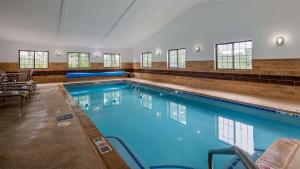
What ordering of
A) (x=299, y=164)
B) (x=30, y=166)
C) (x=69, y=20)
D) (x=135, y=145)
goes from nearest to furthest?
(x=30, y=166) → (x=299, y=164) → (x=135, y=145) → (x=69, y=20)

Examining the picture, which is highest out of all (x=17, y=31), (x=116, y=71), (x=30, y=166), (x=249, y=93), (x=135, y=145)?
(x=17, y=31)

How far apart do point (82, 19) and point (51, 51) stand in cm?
440

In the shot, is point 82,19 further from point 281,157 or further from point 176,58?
point 281,157

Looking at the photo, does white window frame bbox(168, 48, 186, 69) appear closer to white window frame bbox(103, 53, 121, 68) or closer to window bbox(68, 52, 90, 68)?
white window frame bbox(103, 53, 121, 68)

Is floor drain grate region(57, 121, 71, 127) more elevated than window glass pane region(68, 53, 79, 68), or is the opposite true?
window glass pane region(68, 53, 79, 68)

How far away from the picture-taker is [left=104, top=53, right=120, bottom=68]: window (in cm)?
1335

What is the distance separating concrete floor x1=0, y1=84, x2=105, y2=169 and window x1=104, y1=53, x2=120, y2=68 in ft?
31.6

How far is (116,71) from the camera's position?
13.5 m

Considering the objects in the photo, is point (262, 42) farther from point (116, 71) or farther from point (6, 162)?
point (116, 71)

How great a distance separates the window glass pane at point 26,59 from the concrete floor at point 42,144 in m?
7.89

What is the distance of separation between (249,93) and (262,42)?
1799mm

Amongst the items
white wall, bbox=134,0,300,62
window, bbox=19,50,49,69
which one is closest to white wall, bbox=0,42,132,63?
window, bbox=19,50,49,69

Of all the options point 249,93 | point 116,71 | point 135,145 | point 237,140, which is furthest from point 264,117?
Result: point 116,71

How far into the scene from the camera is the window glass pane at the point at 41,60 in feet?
35.7
